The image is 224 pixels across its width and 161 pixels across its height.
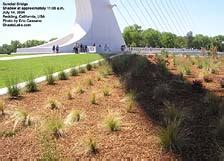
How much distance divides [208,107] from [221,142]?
2.03 metres

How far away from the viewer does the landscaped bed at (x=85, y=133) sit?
5.63m

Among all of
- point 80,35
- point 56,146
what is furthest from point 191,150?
point 80,35

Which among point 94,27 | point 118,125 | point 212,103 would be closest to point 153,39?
point 94,27

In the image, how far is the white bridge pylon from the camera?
5995 cm

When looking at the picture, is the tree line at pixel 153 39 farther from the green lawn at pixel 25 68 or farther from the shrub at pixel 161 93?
the shrub at pixel 161 93

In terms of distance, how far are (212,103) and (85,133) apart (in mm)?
2632

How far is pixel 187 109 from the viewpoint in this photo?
7.73 meters

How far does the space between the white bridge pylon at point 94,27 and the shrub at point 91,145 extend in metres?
51.4

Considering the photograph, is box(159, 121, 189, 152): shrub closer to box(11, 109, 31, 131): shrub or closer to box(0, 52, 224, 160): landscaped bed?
box(0, 52, 224, 160): landscaped bed

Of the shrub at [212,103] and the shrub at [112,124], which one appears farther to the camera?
the shrub at [212,103]

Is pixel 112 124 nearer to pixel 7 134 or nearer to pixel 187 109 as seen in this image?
pixel 7 134

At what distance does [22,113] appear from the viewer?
7430 mm

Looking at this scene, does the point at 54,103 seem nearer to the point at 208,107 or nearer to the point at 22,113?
the point at 22,113

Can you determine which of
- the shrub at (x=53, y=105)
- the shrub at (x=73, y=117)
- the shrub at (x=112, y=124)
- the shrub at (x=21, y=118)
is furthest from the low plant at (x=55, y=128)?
the shrub at (x=53, y=105)
